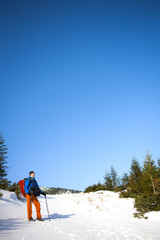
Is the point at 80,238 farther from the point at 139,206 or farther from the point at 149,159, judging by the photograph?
the point at 149,159

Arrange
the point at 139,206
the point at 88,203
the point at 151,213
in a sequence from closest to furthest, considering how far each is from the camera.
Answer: the point at 151,213, the point at 139,206, the point at 88,203

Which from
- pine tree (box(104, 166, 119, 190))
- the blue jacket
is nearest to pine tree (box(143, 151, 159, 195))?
the blue jacket

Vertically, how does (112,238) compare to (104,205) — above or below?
above

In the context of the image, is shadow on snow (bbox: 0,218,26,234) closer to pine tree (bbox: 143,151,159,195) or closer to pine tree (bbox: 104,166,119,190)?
pine tree (bbox: 143,151,159,195)

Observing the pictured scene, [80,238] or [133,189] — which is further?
[133,189]

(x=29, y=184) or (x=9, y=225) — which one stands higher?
(x=29, y=184)

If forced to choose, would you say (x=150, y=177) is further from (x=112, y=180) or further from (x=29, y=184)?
(x=112, y=180)

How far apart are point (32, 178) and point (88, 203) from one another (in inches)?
411

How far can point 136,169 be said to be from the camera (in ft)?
65.1

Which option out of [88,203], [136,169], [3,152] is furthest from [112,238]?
[3,152]

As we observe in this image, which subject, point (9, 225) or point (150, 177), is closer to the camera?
point (9, 225)

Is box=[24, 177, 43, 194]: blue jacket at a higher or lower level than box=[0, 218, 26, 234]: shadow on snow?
higher

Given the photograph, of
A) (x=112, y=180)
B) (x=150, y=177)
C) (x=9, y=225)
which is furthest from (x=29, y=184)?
(x=112, y=180)

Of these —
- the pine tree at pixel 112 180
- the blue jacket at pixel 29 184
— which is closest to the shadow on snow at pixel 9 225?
the blue jacket at pixel 29 184
